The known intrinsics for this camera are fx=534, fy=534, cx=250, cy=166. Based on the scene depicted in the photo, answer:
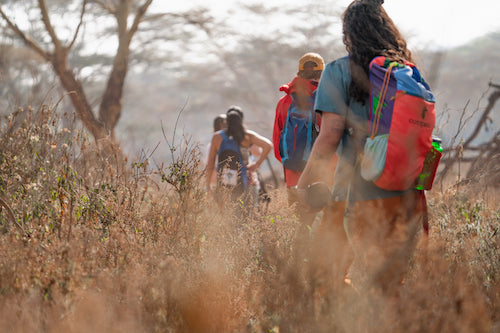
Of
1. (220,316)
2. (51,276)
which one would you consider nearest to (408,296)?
(220,316)

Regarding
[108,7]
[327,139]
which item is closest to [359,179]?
[327,139]

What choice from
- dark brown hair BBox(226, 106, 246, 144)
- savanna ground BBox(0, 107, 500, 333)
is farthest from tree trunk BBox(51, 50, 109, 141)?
savanna ground BBox(0, 107, 500, 333)

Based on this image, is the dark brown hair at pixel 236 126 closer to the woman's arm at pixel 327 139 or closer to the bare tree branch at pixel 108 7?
the woman's arm at pixel 327 139

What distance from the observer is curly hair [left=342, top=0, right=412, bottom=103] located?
78.9 inches

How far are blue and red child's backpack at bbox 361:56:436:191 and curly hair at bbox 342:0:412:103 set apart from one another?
10 centimetres

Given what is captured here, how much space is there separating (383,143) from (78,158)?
9.16ft

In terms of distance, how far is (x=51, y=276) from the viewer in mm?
2141

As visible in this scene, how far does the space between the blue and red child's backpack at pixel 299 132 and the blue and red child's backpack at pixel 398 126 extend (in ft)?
4.31

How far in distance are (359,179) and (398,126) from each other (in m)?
0.29

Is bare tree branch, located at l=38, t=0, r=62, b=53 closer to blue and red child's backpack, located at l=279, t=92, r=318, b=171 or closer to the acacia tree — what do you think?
the acacia tree

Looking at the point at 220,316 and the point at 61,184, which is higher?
the point at 61,184

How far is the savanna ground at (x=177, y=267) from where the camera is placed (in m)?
1.88

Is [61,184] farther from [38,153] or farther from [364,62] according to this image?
[364,62]

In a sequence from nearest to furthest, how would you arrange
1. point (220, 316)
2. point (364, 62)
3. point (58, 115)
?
point (364, 62) → point (220, 316) → point (58, 115)
